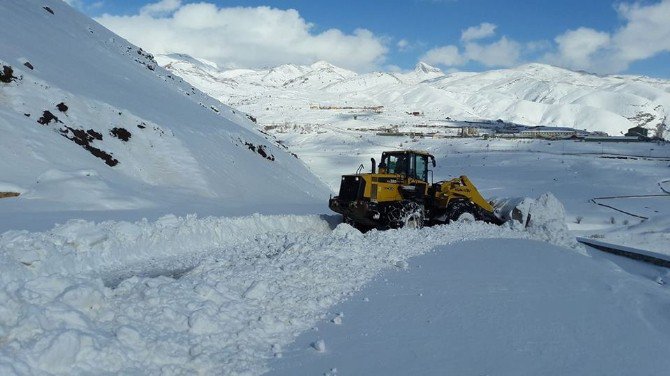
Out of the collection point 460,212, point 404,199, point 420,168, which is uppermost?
point 420,168

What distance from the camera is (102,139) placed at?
18656 mm

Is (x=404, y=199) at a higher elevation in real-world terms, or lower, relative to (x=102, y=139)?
lower

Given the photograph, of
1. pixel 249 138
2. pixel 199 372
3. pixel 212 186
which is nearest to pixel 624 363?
pixel 199 372

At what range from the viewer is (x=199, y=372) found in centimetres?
478

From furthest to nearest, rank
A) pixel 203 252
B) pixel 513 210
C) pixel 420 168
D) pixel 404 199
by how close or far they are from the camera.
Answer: pixel 513 210
pixel 420 168
pixel 404 199
pixel 203 252

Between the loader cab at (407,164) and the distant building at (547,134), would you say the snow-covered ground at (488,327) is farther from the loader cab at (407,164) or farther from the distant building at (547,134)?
the distant building at (547,134)

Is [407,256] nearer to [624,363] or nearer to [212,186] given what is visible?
[624,363]

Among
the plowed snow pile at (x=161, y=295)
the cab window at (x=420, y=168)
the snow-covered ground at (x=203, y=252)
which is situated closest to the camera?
the plowed snow pile at (x=161, y=295)

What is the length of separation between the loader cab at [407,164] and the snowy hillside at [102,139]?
5.27 meters

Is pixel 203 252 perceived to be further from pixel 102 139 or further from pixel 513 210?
pixel 513 210

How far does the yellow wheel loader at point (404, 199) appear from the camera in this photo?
14570 mm

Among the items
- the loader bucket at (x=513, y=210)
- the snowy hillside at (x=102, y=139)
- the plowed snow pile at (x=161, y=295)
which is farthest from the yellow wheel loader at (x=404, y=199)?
the snowy hillside at (x=102, y=139)

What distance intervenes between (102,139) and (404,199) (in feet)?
36.5

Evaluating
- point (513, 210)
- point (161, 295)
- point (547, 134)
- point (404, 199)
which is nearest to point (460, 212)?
point (404, 199)
